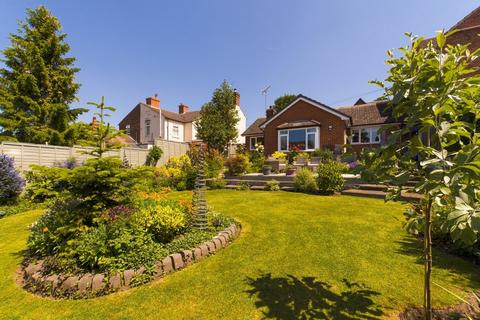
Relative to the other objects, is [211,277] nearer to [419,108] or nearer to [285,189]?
[419,108]

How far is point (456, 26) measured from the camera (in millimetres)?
16828

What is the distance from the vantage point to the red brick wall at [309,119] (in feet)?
67.8

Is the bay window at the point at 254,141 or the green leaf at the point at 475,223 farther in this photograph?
the bay window at the point at 254,141

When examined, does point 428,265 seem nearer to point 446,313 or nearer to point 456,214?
point 446,313

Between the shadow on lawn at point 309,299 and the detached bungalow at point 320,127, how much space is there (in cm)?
1777

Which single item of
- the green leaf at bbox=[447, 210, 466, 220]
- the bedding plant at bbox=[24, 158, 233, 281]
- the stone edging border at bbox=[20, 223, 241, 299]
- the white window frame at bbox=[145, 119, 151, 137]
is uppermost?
the white window frame at bbox=[145, 119, 151, 137]

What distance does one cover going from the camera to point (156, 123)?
3206cm

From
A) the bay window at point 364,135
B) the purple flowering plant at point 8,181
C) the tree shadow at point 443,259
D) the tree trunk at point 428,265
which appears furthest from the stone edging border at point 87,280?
the bay window at point 364,135

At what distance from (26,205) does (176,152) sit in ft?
47.4

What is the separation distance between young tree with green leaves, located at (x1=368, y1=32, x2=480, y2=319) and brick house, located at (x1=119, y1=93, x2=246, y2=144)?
28522 millimetres

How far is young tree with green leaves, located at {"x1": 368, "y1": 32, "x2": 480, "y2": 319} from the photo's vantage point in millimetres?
1676

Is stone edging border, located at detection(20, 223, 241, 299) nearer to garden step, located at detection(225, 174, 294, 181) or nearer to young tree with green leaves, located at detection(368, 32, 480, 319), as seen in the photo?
young tree with green leaves, located at detection(368, 32, 480, 319)

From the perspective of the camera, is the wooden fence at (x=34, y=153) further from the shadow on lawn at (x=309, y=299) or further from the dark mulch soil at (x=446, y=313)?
the dark mulch soil at (x=446, y=313)

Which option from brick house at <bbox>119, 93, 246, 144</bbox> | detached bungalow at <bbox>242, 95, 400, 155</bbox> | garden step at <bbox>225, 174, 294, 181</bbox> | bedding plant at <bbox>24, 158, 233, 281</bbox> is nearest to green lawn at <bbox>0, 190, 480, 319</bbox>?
bedding plant at <bbox>24, 158, 233, 281</bbox>
